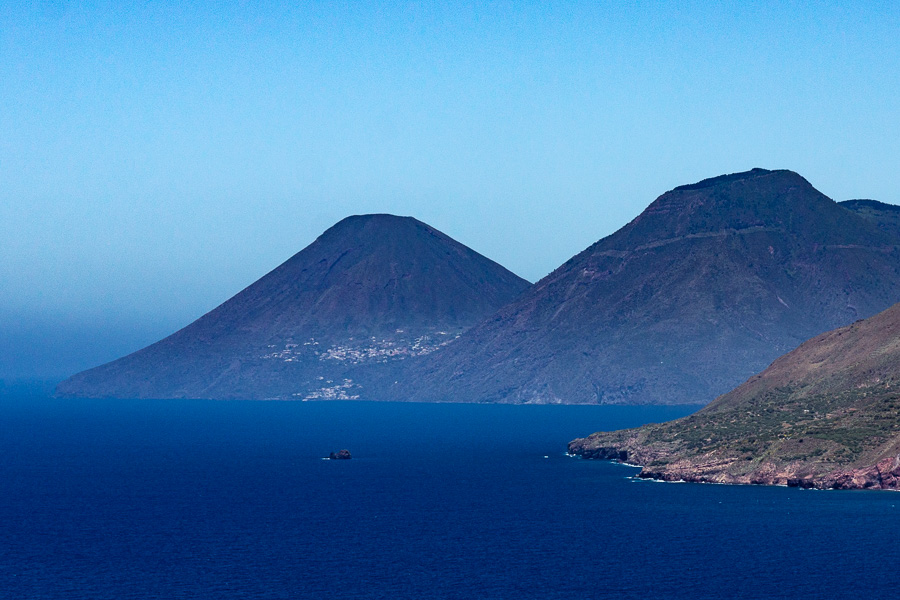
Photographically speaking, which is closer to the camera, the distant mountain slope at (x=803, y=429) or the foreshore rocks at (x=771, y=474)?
the foreshore rocks at (x=771, y=474)

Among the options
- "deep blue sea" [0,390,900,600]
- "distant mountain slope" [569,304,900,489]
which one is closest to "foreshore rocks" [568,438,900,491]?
"distant mountain slope" [569,304,900,489]

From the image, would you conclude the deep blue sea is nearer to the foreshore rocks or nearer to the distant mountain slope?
the foreshore rocks

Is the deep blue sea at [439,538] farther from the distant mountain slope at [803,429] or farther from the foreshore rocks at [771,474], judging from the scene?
the distant mountain slope at [803,429]

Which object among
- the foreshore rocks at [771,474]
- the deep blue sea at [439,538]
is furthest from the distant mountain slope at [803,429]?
the deep blue sea at [439,538]

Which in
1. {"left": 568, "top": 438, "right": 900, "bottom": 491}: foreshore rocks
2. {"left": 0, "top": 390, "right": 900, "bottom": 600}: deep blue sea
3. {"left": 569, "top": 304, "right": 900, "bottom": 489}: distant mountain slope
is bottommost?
{"left": 0, "top": 390, "right": 900, "bottom": 600}: deep blue sea

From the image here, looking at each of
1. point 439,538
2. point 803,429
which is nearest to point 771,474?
point 803,429

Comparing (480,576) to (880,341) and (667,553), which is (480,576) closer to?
(667,553)

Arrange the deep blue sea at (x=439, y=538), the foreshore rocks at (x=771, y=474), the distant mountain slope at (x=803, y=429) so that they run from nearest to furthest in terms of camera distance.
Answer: the deep blue sea at (x=439, y=538)
the foreshore rocks at (x=771, y=474)
the distant mountain slope at (x=803, y=429)

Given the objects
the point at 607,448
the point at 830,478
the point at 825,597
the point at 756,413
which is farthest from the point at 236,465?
the point at 825,597
